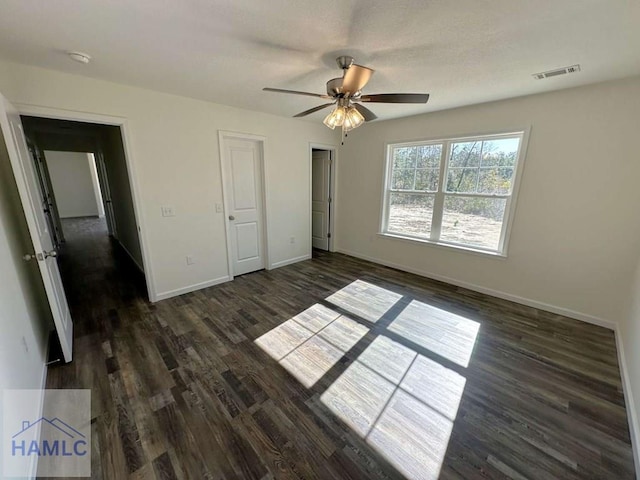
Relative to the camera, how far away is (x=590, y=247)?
2.68 meters

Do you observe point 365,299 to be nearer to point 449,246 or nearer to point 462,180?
point 449,246

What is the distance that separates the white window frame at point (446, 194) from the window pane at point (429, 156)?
0.07m

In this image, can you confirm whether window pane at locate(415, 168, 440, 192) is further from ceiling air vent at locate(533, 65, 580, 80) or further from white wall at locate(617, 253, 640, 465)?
white wall at locate(617, 253, 640, 465)

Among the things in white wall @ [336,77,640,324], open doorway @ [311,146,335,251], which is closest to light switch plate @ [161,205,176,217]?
open doorway @ [311,146,335,251]

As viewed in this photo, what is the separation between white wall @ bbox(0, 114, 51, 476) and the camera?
55.2 inches

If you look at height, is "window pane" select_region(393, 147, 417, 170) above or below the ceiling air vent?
below

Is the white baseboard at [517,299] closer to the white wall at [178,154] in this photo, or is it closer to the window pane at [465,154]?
the window pane at [465,154]

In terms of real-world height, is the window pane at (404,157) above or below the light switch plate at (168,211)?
above

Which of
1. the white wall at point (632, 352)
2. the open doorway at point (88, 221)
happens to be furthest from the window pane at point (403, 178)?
the open doorway at point (88, 221)

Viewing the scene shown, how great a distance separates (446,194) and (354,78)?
248cm

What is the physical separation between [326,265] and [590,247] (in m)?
Answer: 3.34

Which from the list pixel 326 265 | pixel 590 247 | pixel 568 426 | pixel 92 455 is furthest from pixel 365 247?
pixel 92 455

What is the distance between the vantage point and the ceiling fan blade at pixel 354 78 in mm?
1718

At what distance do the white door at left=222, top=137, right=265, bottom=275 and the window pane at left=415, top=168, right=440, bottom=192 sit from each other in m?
2.46
